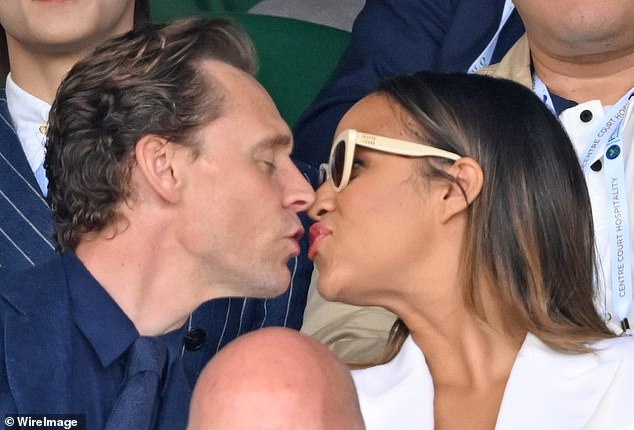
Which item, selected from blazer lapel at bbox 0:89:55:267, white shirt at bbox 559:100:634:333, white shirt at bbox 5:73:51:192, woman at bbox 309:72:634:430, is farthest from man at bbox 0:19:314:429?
white shirt at bbox 559:100:634:333

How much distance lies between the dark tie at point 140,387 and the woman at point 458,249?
30 cm

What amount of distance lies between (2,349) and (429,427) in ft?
2.14

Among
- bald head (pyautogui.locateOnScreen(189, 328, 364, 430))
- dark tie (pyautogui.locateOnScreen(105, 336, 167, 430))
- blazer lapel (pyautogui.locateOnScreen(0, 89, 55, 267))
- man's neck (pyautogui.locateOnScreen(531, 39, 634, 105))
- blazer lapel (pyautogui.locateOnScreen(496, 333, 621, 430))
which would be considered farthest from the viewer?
man's neck (pyautogui.locateOnScreen(531, 39, 634, 105))

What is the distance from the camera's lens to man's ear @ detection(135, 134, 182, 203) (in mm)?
2412

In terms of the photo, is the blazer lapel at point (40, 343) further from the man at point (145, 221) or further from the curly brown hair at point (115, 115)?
the curly brown hair at point (115, 115)

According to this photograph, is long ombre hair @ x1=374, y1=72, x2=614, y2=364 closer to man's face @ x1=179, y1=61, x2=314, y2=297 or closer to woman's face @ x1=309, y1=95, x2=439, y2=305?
woman's face @ x1=309, y1=95, x2=439, y2=305

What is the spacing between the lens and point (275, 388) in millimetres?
1786

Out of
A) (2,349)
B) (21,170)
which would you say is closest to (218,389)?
(2,349)

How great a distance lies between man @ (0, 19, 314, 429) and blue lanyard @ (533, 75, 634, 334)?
549 mm

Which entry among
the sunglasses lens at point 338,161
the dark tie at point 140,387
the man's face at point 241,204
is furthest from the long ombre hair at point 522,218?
the dark tie at point 140,387

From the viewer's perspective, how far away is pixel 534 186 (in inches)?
94.4

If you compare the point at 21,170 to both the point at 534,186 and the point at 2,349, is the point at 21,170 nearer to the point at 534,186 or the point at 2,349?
the point at 2,349

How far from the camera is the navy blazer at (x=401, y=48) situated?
10.2 feet

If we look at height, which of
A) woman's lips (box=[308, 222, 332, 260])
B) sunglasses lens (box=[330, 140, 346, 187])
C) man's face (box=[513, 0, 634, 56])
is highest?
man's face (box=[513, 0, 634, 56])
